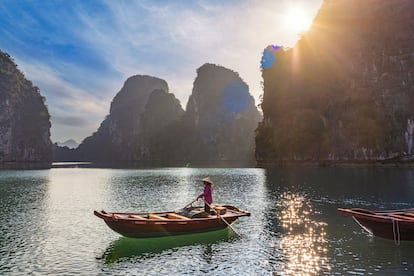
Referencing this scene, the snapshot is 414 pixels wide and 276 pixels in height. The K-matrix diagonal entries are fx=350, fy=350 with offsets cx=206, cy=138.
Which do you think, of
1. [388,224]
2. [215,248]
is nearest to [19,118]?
[215,248]

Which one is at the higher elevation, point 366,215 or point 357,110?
point 357,110

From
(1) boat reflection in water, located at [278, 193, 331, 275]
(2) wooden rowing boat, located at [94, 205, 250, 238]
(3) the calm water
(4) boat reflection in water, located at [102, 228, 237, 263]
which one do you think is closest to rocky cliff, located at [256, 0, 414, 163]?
(3) the calm water

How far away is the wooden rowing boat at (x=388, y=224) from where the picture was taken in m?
16.4

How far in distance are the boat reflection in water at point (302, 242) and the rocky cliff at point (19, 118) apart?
562ft

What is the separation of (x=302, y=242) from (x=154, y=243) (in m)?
7.45

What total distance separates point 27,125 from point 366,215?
20193 centimetres

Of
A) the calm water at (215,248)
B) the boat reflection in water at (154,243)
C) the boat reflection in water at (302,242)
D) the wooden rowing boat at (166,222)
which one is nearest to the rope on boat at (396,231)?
the calm water at (215,248)

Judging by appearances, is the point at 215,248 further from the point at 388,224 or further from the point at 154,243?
the point at 388,224

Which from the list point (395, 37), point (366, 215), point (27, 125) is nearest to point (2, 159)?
point (27, 125)

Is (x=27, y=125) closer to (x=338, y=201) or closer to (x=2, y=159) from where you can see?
(x=2, y=159)

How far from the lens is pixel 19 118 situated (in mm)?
184125

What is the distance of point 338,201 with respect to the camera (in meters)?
31.7

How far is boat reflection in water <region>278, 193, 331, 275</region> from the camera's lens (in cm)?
1362

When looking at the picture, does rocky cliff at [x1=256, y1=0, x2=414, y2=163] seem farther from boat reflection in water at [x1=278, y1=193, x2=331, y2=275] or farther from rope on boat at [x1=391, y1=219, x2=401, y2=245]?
rope on boat at [x1=391, y1=219, x2=401, y2=245]
